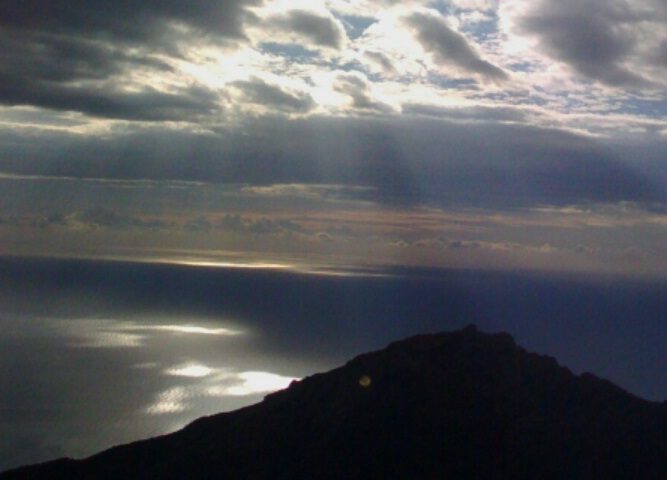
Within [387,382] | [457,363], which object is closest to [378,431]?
[387,382]

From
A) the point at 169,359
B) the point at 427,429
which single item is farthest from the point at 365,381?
the point at 169,359

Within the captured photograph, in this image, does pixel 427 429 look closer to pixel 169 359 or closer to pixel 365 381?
pixel 365 381

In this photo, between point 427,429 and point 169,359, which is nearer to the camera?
point 427,429

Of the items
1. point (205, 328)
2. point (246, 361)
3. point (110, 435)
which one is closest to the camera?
point (110, 435)

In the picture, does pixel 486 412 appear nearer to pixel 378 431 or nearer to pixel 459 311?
pixel 378 431

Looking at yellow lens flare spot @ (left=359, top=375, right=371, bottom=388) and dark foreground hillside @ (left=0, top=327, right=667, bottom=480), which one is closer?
dark foreground hillside @ (left=0, top=327, right=667, bottom=480)
